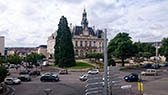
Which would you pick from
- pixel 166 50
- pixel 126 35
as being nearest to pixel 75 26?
pixel 126 35

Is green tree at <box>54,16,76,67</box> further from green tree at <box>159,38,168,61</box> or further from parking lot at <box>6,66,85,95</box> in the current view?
green tree at <box>159,38,168,61</box>

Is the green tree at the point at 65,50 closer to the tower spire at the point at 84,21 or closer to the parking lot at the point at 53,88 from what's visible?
the parking lot at the point at 53,88

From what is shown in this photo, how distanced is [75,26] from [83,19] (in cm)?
1027

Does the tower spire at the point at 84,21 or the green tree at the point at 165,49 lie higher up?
the tower spire at the point at 84,21

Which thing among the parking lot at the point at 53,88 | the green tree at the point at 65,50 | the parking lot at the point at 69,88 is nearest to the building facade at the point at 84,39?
the green tree at the point at 65,50

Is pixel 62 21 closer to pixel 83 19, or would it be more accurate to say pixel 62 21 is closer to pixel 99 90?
pixel 83 19

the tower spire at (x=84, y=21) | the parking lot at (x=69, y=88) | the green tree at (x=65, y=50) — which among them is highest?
the tower spire at (x=84, y=21)

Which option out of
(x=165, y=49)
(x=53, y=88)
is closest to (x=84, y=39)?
(x=165, y=49)

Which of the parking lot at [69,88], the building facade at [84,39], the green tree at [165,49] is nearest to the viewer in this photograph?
the parking lot at [69,88]

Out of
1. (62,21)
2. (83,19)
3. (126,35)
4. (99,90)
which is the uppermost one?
(83,19)

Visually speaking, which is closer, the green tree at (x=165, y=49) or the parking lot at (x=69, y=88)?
the parking lot at (x=69, y=88)

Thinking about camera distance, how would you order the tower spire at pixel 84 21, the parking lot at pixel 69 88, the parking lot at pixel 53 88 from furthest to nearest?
the tower spire at pixel 84 21 < the parking lot at pixel 53 88 < the parking lot at pixel 69 88

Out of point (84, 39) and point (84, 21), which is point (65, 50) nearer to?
point (84, 39)

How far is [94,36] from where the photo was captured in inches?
4776
